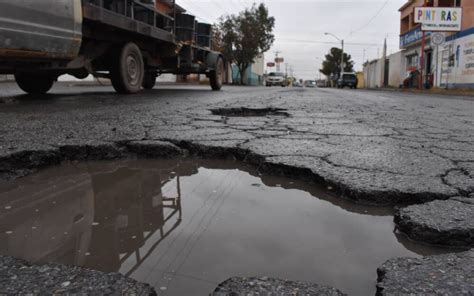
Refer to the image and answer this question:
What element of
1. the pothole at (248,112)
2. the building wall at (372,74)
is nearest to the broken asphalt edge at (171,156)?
the pothole at (248,112)

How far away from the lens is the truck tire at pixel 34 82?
344 inches

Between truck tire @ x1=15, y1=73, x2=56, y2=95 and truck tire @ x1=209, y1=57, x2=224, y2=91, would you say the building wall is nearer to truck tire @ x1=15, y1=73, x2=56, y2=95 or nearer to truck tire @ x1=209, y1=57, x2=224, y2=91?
truck tire @ x1=209, y1=57, x2=224, y2=91

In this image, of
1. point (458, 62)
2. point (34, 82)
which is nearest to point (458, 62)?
point (458, 62)

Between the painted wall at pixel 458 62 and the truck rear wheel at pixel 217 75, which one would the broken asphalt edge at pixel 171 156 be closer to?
the truck rear wheel at pixel 217 75

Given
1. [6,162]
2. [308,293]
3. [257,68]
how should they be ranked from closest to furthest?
1. [308,293]
2. [6,162]
3. [257,68]

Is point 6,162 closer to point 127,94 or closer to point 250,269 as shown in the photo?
point 250,269

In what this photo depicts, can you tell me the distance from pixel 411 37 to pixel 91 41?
34796 mm

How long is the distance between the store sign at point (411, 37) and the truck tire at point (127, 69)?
98.4 ft

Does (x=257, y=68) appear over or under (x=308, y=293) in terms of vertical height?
over

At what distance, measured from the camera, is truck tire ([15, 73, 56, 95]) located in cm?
875

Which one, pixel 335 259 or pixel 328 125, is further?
pixel 328 125

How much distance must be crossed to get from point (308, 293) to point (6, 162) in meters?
2.24

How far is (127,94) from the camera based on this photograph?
30.3ft

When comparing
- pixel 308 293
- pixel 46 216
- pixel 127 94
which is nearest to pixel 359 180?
pixel 308 293
